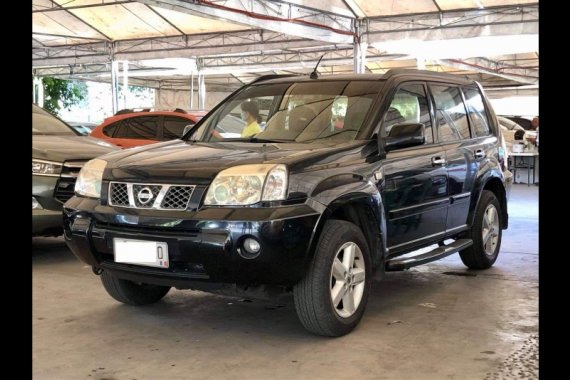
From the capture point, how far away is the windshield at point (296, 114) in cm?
432

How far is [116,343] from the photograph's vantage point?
3.79 m

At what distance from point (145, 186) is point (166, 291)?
126 cm

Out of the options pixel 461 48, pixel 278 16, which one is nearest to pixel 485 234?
pixel 278 16

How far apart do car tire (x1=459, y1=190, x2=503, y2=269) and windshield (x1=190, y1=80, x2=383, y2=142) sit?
1.66 m

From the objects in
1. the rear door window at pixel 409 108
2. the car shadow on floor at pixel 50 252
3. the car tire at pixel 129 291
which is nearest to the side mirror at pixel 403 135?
the rear door window at pixel 409 108

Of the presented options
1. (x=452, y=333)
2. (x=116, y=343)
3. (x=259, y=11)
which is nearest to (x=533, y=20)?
(x=259, y=11)

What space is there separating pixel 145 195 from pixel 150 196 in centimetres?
4

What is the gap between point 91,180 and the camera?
13.4ft

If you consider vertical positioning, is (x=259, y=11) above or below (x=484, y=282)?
above

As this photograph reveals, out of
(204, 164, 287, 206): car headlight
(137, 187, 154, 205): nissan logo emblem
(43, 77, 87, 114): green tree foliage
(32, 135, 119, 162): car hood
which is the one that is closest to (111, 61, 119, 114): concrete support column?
(43, 77, 87, 114): green tree foliage

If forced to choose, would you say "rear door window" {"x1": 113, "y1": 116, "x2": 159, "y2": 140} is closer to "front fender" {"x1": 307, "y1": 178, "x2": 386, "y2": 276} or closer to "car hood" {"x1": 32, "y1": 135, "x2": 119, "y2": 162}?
"car hood" {"x1": 32, "y1": 135, "x2": 119, "y2": 162}

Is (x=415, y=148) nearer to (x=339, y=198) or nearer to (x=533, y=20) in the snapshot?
(x=339, y=198)
